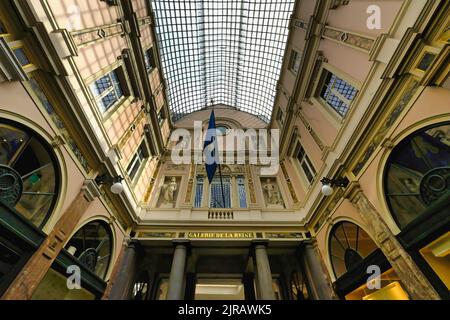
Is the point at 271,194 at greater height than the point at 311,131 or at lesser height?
lesser

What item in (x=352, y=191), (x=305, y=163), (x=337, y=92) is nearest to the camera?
(x=352, y=191)

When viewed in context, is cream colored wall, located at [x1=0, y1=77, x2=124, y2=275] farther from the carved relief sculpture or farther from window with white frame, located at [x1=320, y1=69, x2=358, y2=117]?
window with white frame, located at [x1=320, y1=69, x2=358, y2=117]

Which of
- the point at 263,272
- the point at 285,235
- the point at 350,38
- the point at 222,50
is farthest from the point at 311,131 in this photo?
the point at 222,50

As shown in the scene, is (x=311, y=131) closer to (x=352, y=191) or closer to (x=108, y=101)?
(x=352, y=191)

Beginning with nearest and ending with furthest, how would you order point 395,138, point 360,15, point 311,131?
1. point 395,138
2. point 360,15
3. point 311,131

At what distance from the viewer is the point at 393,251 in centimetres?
479

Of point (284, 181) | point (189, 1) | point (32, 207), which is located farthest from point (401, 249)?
point (189, 1)

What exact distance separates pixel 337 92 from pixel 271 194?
22.6 ft

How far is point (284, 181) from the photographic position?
41.1 feet

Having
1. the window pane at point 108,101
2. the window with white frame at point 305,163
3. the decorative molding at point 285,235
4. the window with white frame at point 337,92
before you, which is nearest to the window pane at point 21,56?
the window pane at point 108,101

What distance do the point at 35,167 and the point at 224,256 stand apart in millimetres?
9431

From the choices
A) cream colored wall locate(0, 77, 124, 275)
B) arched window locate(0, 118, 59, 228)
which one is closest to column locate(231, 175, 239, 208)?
cream colored wall locate(0, 77, 124, 275)

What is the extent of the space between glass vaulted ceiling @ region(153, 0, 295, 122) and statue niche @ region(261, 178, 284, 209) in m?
10.7

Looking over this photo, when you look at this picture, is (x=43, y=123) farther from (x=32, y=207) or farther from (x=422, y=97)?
(x=422, y=97)
